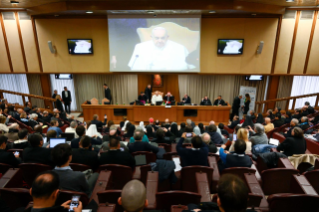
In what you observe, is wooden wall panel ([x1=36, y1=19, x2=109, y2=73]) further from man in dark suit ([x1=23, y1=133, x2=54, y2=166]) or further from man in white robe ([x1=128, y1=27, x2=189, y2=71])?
man in dark suit ([x1=23, y1=133, x2=54, y2=166])

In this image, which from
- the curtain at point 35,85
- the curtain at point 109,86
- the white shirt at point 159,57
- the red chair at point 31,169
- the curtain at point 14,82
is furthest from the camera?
the curtain at point 109,86

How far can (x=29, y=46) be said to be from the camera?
9008 mm

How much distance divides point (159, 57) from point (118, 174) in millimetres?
6176

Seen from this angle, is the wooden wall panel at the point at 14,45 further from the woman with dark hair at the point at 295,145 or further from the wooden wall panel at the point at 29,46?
the woman with dark hair at the point at 295,145

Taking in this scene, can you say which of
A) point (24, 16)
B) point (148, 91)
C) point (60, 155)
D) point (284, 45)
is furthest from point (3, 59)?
point (284, 45)

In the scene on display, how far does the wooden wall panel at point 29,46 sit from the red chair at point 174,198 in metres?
9.13

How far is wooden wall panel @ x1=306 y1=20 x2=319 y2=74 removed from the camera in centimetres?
809

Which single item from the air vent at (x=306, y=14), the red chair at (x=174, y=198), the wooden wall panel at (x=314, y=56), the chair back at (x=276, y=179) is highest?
the air vent at (x=306, y=14)

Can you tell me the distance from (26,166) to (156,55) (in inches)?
252

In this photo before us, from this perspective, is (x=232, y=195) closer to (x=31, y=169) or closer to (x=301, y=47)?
(x=31, y=169)

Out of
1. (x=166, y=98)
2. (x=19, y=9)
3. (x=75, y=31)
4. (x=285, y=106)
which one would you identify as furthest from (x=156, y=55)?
(x=285, y=106)

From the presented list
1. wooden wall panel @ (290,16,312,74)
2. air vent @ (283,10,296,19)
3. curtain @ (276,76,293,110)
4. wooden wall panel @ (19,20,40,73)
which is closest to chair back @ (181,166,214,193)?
wooden wall panel @ (290,16,312,74)

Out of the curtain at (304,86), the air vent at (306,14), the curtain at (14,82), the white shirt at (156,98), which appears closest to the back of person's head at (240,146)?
the white shirt at (156,98)

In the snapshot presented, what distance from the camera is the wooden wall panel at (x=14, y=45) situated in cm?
884
